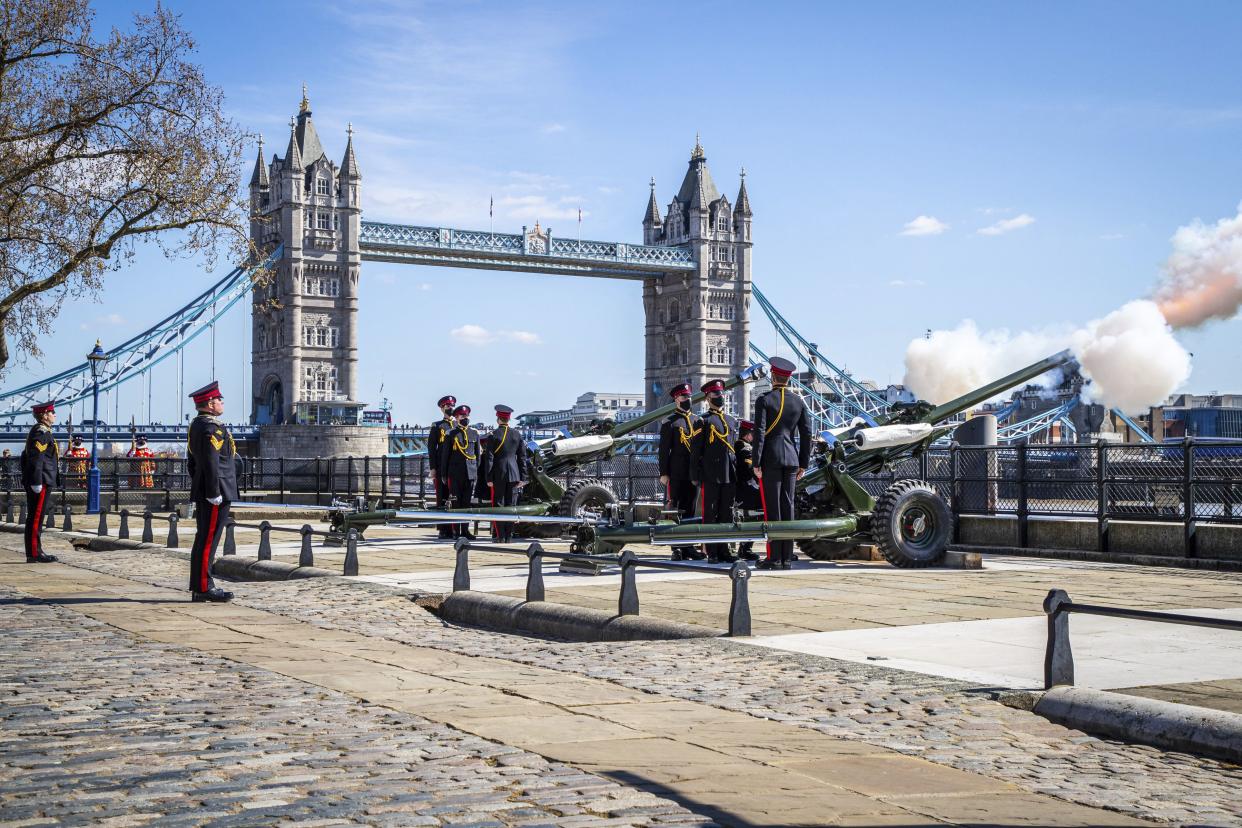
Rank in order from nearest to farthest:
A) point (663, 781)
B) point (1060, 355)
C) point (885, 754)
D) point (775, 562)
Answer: point (663, 781), point (885, 754), point (775, 562), point (1060, 355)

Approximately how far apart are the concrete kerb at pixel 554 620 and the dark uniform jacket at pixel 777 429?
385cm

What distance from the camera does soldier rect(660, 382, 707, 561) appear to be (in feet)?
51.2

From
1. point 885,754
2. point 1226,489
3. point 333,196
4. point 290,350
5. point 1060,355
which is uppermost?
point 333,196

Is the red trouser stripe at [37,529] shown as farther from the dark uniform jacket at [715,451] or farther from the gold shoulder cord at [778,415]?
the gold shoulder cord at [778,415]

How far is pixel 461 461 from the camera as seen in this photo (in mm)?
19203

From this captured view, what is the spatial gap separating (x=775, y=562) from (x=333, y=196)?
10029 centimetres

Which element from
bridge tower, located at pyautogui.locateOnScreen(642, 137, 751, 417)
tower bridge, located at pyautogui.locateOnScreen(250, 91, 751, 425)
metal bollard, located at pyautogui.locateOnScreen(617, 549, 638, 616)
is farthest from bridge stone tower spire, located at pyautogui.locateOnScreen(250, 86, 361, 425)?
metal bollard, located at pyautogui.locateOnScreen(617, 549, 638, 616)

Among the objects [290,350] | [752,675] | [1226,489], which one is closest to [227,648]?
[752,675]

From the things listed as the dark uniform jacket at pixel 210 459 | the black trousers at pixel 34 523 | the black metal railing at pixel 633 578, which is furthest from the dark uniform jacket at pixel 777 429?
the black trousers at pixel 34 523

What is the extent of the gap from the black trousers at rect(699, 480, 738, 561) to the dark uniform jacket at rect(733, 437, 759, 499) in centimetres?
55

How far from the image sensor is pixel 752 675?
25.3 feet

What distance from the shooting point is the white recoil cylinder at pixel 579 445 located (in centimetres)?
1897

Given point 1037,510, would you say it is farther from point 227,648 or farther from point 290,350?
point 290,350

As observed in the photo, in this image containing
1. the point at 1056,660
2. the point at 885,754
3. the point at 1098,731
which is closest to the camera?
the point at 885,754
